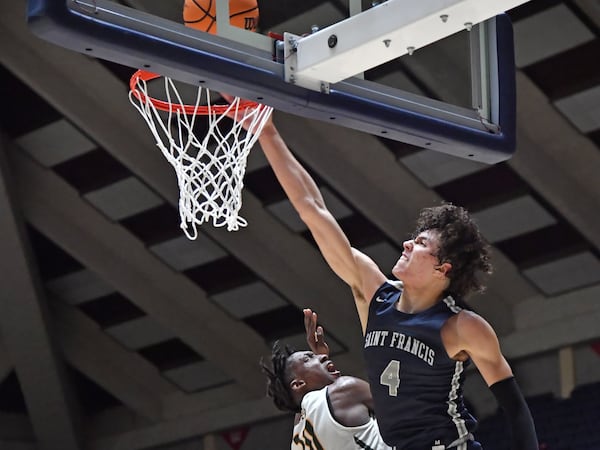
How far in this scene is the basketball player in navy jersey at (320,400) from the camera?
15.1 ft

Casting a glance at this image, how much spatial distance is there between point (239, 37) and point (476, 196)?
6.70 metres

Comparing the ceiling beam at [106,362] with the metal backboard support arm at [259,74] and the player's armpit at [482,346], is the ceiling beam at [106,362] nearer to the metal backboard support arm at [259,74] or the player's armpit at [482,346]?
the metal backboard support arm at [259,74]

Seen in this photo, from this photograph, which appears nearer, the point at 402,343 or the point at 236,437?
the point at 402,343

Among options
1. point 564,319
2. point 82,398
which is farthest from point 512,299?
point 82,398

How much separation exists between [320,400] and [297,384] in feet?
0.91

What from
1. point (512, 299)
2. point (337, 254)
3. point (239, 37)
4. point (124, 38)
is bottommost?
point (337, 254)

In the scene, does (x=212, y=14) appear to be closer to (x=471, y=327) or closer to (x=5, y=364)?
(x=471, y=327)

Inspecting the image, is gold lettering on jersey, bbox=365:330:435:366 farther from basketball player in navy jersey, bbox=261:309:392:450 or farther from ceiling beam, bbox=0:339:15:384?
ceiling beam, bbox=0:339:15:384

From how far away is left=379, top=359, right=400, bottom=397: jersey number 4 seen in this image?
3.94m

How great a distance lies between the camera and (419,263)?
13.2 ft

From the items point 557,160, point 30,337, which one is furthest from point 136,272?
point 557,160

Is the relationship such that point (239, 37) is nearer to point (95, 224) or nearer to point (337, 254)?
point (337, 254)

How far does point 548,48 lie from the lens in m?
9.19

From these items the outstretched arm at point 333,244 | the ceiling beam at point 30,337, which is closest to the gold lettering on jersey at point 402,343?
the outstretched arm at point 333,244
